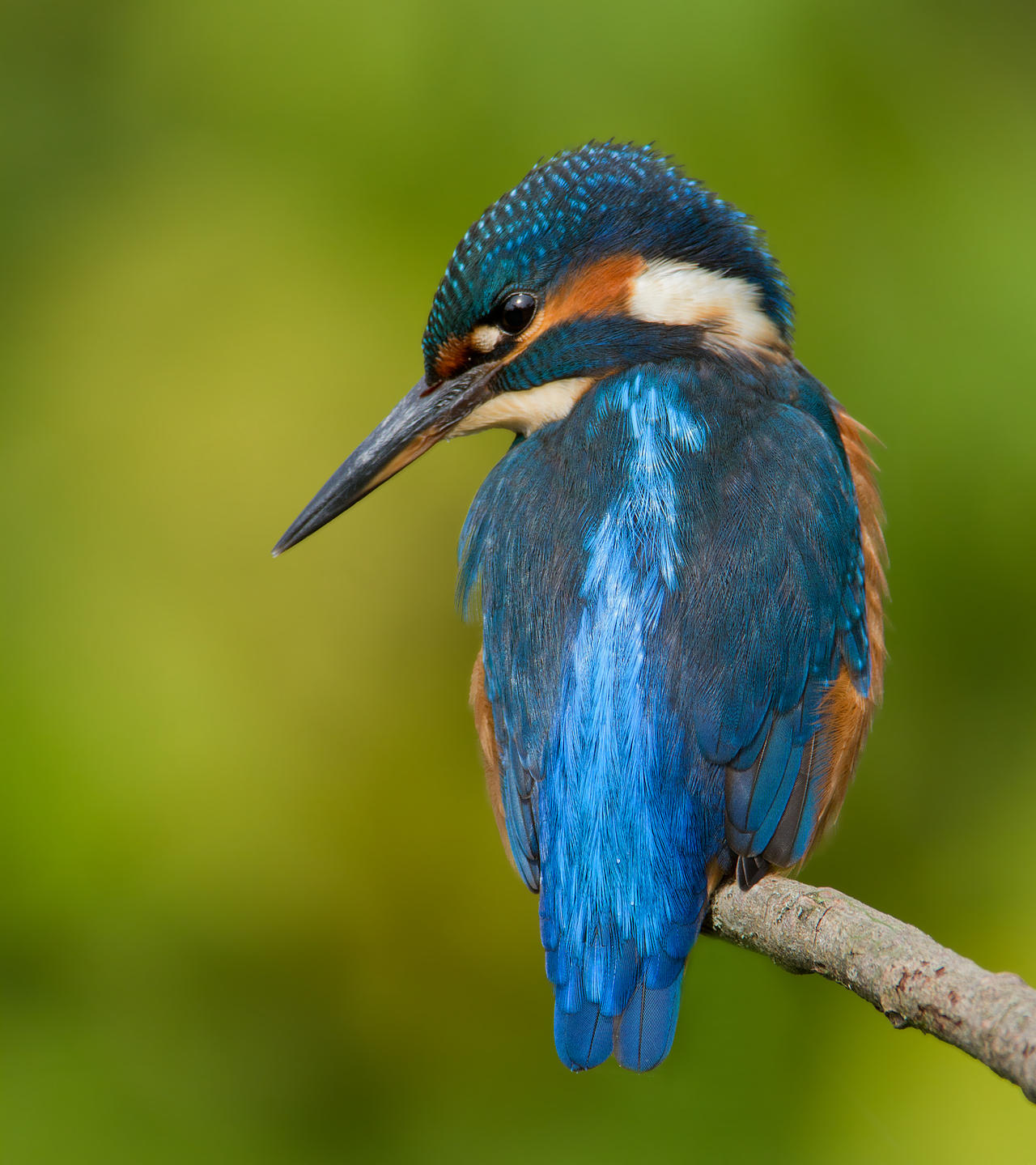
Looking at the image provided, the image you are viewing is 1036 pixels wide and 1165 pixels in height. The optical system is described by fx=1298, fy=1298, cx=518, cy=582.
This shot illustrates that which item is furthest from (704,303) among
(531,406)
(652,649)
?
(652,649)

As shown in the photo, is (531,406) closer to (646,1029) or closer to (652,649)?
(652,649)

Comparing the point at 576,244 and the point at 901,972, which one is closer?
the point at 901,972

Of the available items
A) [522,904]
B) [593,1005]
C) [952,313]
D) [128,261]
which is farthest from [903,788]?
[128,261]

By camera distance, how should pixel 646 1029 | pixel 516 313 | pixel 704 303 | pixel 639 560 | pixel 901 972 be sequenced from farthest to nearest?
pixel 704 303 < pixel 516 313 < pixel 639 560 < pixel 646 1029 < pixel 901 972

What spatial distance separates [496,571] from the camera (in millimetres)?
Result: 1771

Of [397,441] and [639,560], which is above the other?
[397,441]

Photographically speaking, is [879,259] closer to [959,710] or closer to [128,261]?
[959,710]

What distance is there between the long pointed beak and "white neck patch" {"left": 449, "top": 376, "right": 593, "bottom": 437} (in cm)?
2

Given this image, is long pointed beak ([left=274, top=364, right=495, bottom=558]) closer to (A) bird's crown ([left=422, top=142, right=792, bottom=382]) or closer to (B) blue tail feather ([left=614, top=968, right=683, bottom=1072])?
(A) bird's crown ([left=422, top=142, right=792, bottom=382])

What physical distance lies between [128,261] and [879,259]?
5.18 feet

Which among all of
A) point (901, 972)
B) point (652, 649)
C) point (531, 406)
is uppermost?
point (531, 406)

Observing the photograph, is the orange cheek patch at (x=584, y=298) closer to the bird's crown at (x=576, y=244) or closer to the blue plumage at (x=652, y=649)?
the bird's crown at (x=576, y=244)

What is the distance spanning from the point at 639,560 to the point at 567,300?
0.44 meters

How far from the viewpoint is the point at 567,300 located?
6.06 ft
